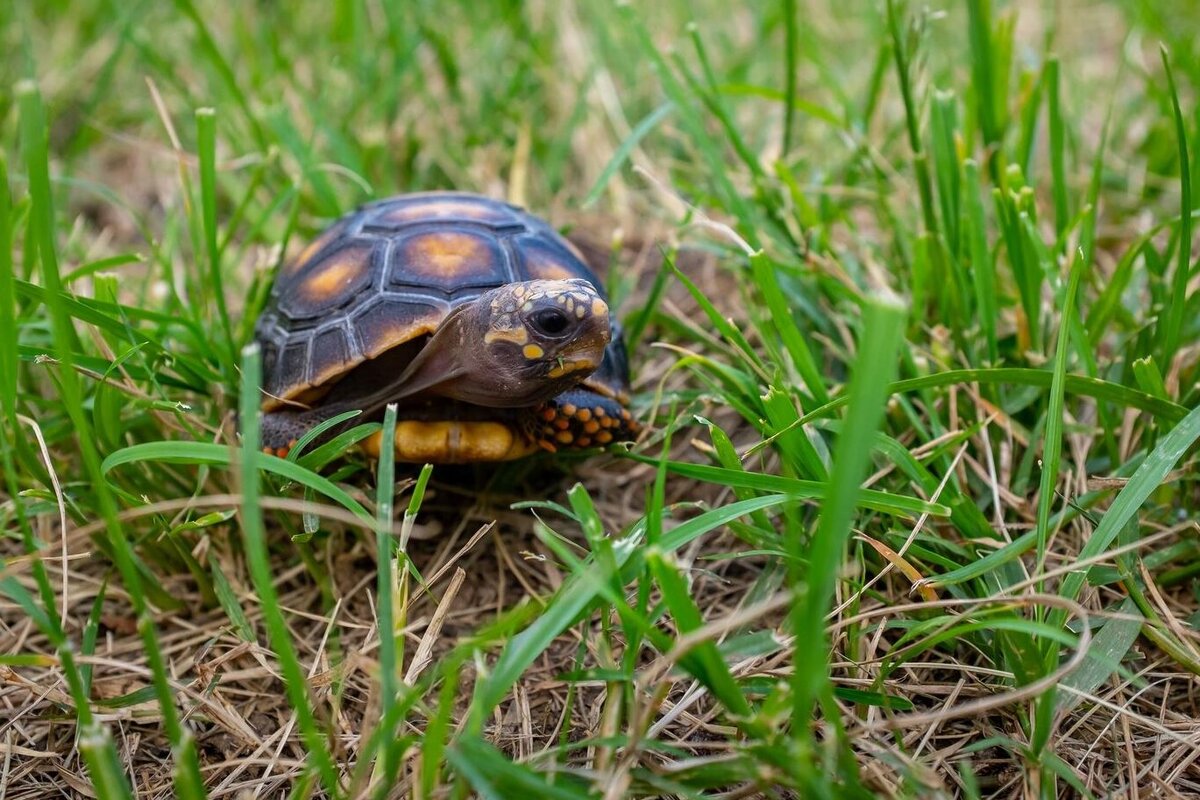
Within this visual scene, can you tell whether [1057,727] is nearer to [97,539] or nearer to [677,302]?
[677,302]

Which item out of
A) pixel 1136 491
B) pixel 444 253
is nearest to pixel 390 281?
pixel 444 253

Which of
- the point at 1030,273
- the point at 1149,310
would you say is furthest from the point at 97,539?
the point at 1149,310

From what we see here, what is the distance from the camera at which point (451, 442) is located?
5.98 ft

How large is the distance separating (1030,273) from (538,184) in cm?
175

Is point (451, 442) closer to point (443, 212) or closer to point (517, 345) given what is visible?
point (517, 345)

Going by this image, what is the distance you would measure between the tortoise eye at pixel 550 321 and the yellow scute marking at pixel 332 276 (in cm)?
55

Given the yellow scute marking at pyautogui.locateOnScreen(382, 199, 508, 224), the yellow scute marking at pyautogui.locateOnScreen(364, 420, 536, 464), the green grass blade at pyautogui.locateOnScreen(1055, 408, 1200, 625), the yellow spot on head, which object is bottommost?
the yellow scute marking at pyautogui.locateOnScreen(364, 420, 536, 464)

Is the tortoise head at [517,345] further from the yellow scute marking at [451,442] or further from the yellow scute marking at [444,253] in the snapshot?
the yellow scute marking at [444,253]

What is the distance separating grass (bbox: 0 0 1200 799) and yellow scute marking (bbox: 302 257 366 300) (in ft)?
0.71

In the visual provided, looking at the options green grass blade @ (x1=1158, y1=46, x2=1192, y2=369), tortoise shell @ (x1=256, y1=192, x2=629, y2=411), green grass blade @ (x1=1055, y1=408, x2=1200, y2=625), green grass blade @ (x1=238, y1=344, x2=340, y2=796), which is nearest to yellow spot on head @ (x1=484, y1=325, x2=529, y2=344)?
tortoise shell @ (x1=256, y1=192, x2=629, y2=411)

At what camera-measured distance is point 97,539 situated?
1775 mm

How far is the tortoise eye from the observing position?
1.64 meters

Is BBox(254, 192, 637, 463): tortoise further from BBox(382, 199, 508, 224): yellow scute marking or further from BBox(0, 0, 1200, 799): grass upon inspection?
BBox(0, 0, 1200, 799): grass

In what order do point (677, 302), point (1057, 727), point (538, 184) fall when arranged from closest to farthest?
point (1057, 727)
point (677, 302)
point (538, 184)
